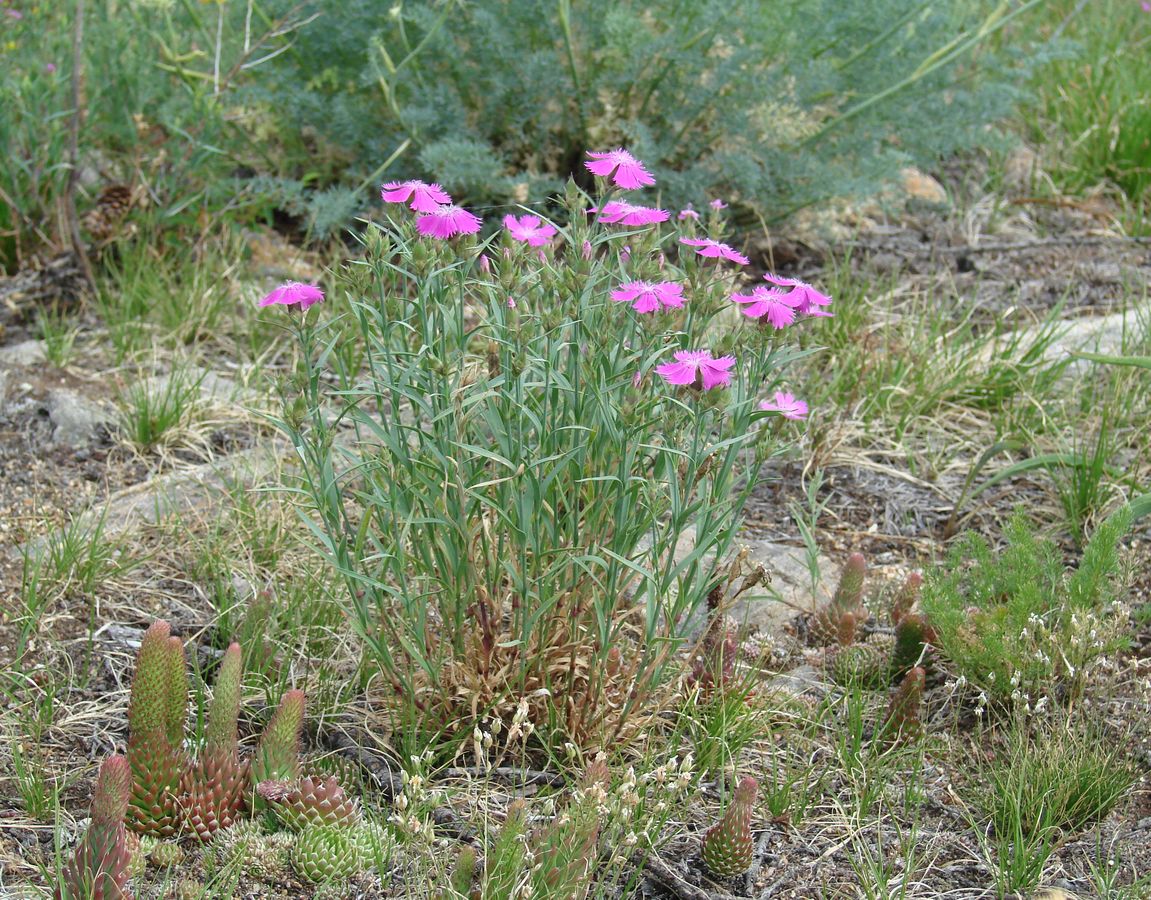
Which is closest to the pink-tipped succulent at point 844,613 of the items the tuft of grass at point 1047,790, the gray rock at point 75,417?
the tuft of grass at point 1047,790

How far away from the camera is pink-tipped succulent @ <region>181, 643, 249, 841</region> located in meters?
1.99

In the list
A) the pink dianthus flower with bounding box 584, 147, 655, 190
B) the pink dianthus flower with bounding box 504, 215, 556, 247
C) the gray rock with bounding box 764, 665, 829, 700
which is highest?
the pink dianthus flower with bounding box 584, 147, 655, 190

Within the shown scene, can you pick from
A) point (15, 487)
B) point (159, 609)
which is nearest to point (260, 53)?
point (15, 487)

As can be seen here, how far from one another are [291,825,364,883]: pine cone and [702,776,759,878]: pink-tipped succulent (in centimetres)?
58

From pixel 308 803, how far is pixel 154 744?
0.90 feet

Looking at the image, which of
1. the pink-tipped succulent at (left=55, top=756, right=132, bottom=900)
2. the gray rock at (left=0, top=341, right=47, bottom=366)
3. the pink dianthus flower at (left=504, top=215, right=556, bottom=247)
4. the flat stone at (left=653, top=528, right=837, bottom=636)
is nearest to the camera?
the pink-tipped succulent at (left=55, top=756, right=132, bottom=900)

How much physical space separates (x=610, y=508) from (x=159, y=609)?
117 centimetres

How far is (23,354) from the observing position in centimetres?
364

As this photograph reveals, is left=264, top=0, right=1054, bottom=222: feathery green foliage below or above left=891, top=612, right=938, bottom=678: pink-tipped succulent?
above

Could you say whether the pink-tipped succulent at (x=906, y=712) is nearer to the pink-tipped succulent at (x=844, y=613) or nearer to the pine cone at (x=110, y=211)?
the pink-tipped succulent at (x=844, y=613)

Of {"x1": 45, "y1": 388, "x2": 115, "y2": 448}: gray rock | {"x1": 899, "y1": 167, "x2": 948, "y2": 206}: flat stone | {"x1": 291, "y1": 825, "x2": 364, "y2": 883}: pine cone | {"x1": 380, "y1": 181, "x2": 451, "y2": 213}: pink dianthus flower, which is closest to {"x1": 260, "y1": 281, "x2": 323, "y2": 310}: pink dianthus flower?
{"x1": 380, "y1": 181, "x2": 451, "y2": 213}: pink dianthus flower

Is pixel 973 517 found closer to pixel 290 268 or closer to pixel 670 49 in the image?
pixel 670 49

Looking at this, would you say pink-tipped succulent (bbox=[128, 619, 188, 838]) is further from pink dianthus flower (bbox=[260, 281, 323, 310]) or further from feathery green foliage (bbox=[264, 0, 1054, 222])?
feathery green foliage (bbox=[264, 0, 1054, 222])

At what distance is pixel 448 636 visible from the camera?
2195 millimetres
